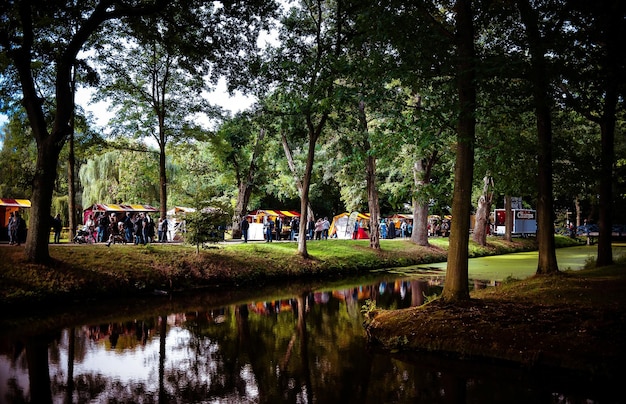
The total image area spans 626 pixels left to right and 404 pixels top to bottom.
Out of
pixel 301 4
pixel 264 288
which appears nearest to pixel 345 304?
pixel 264 288

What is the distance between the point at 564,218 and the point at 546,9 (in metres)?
58.1

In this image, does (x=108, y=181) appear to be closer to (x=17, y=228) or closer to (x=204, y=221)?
(x=17, y=228)

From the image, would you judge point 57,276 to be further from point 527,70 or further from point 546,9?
point 546,9

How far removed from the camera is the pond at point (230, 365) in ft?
23.6

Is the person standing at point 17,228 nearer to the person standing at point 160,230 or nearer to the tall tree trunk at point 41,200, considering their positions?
the tall tree trunk at point 41,200

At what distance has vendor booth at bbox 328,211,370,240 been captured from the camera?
42.5 metres

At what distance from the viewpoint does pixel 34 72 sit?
767 inches

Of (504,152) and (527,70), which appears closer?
(527,70)

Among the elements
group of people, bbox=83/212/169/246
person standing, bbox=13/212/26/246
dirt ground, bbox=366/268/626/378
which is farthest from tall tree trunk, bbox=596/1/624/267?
person standing, bbox=13/212/26/246

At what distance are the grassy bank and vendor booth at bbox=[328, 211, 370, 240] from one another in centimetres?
1282

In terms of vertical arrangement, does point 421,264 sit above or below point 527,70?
below

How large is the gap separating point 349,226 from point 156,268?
2742 centimetres

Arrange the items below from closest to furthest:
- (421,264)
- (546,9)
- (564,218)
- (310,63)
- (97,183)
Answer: (546,9) < (310,63) < (421,264) < (97,183) < (564,218)

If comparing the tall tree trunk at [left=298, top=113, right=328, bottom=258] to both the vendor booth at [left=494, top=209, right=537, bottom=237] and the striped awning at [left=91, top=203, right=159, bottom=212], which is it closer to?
the striped awning at [left=91, top=203, right=159, bottom=212]
